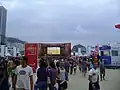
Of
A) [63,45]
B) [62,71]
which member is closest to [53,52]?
[63,45]

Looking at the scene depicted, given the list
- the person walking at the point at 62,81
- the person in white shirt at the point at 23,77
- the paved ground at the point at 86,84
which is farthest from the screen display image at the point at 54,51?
the person in white shirt at the point at 23,77

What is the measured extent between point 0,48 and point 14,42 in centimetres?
6571

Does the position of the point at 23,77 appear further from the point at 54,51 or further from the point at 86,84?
the point at 54,51

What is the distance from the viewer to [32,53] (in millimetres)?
26750

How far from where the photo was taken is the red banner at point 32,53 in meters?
26.6

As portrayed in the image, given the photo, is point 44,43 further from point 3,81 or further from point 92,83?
point 3,81

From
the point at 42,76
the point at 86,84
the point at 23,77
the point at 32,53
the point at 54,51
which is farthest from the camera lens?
the point at 54,51

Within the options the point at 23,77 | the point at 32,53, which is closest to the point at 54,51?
the point at 32,53

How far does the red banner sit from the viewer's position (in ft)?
87.2

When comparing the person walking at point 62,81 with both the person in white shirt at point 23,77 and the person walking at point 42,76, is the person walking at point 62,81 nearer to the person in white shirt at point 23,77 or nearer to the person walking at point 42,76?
the person walking at point 42,76

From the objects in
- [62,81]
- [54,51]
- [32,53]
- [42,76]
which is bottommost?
[62,81]

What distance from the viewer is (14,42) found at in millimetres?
108250

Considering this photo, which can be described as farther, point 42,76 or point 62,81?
point 62,81

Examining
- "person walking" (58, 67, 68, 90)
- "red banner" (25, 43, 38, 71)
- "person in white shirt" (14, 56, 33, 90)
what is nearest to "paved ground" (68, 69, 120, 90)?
"person walking" (58, 67, 68, 90)
